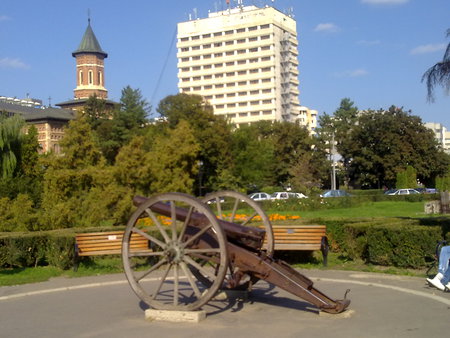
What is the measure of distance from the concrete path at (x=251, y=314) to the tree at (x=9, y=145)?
2218 centimetres

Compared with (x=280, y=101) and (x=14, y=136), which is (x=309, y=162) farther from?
(x=280, y=101)

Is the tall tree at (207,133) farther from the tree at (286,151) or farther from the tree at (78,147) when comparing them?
the tree at (78,147)

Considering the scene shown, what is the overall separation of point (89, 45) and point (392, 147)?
9493 centimetres

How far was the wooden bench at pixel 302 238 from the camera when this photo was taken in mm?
12625

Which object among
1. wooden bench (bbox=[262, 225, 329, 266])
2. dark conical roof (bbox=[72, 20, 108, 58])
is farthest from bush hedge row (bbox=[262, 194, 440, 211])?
dark conical roof (bbox=[72, 20, 108, 58])

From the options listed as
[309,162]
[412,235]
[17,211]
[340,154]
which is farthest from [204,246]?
[340,154]

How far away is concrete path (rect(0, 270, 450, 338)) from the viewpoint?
745 centimetres

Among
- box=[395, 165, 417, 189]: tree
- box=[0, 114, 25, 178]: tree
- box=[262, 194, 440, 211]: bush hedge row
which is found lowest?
box=[262, 194, 440, 211]: bush hedge row

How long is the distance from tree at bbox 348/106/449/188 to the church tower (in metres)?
83.6

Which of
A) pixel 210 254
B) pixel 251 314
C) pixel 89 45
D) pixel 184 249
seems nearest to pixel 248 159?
pixel 210 254

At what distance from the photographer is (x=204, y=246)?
27.9 ft

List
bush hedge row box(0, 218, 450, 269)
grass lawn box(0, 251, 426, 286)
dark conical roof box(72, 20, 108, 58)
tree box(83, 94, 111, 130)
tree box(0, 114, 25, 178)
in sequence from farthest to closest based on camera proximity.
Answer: dark conical roof box(72, 20, 108, 58), tree box(83, 94, 111, 130), tree box(0, 114, 25, 178), grass lawn box(0, 251, 426, 286), bush hedge row box(0, 218, 450, 269)

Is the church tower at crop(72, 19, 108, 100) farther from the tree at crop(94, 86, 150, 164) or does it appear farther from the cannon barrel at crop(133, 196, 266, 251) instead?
the cannon barrel at crop(133, 196, 266, 251)

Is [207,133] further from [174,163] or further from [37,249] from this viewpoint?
[37,249]
